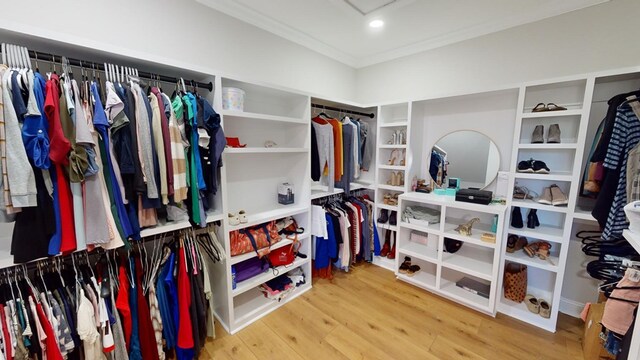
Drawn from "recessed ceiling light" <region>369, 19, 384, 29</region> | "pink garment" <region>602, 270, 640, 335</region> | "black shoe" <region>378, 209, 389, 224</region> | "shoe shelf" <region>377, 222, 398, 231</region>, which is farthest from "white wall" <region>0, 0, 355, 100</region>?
"pink garment" <region>602, 270, 640, 335</region>

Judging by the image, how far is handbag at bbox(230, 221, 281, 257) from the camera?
6.40ft

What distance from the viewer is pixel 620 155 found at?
1.60 metres

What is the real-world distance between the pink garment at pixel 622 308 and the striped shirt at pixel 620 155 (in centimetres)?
52

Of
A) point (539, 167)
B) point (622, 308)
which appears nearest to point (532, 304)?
point (622, 308)

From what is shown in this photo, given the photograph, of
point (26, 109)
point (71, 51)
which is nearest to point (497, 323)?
point (26, 109)

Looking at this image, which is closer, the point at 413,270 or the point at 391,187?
the point at 413,270

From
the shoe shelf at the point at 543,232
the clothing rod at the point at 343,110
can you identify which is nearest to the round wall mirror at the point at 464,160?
the shoe shelf at the point at 543,232

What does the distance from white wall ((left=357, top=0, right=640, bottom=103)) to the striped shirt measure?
58 cm

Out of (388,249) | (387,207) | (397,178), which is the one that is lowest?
(388,249)

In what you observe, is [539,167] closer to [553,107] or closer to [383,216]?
[553,107]

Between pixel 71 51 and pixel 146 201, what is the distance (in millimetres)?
919

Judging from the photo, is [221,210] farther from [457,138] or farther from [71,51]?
[457,138]

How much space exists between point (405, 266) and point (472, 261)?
0.68 m

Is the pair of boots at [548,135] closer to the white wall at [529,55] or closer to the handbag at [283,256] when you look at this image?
the white wall at [529,55]
